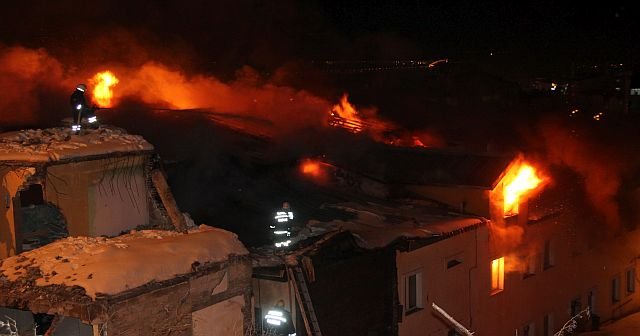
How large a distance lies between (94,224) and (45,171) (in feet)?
3.75

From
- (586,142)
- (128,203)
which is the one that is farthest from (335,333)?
(586,142)

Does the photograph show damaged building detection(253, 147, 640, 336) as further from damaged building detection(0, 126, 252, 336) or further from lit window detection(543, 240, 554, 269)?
damaged building detection(0, 126, 252, 336)

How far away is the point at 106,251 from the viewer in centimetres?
891

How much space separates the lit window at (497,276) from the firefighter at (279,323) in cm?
799

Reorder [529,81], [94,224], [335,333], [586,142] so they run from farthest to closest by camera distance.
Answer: [529,81] < [586,142] < [335,333] < [94,224]

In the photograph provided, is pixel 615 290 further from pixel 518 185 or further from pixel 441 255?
pixel 441 255

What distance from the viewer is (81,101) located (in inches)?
464

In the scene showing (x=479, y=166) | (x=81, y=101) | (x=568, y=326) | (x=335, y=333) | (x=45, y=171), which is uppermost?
(x=81, y=101)

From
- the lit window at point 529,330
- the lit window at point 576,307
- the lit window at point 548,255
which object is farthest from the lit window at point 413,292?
the lit window at point 576,307

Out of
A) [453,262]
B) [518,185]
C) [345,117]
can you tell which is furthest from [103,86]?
[453,262]

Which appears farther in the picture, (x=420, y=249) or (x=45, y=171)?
(x=420, y=249)

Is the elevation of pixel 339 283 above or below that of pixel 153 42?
below

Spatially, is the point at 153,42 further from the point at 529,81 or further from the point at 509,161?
the point at 529,81

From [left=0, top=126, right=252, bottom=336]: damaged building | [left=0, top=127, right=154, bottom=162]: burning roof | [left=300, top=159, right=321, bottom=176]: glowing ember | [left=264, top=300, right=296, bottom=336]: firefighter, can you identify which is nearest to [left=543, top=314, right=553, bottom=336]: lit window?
[left=300, top=159, right=321, bottom=176]: glowing ember
